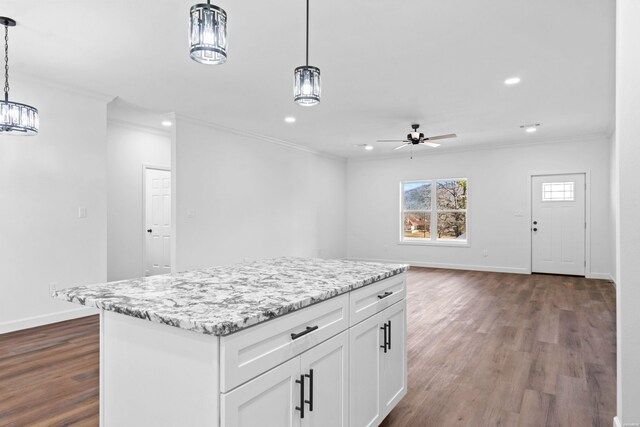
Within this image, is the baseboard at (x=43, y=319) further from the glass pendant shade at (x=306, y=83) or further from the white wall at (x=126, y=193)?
the glass pendant shade at (x=306, y=83)

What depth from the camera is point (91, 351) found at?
3281mm

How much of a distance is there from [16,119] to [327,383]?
2.94m

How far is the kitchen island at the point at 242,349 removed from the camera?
115 centimetres

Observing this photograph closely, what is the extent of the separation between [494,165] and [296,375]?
24.9 ft

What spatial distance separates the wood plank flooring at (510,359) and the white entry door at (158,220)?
432cm

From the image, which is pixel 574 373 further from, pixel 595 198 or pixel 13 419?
pixel 595 198

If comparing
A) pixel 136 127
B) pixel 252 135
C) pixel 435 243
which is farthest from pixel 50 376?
pixel 435 243

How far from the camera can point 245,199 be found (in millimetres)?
6582

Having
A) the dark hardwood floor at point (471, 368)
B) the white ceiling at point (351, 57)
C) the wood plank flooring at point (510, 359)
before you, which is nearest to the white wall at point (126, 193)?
the white ceiling at point (351, 57)

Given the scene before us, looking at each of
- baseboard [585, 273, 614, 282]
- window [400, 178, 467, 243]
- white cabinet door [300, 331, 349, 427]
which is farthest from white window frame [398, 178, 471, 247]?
white cabinet door [300, 331, 349, 427]

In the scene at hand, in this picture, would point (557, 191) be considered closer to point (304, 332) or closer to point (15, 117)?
point (304, 332)

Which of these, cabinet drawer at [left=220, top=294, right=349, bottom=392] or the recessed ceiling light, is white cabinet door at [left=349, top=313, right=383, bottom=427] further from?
the recessed ceiling light

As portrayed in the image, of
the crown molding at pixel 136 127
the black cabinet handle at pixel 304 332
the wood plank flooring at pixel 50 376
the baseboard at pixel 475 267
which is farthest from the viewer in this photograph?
the baseboard at pixel 475 267

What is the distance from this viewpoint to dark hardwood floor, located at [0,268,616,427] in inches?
88.9
